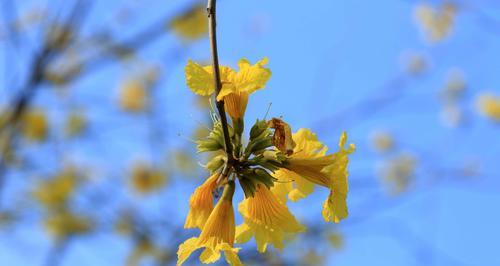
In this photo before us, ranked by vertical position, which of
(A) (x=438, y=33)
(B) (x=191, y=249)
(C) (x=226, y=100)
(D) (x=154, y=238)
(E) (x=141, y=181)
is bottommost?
(B) (x=191, y=249)

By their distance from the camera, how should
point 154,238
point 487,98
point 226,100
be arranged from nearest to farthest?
1. point 226,100
2. point 154,238
3. point 487,98

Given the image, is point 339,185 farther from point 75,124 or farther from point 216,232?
point 75,124

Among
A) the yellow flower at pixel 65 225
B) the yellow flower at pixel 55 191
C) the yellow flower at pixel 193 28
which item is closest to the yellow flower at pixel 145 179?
the yellow flower at pixel 55 191

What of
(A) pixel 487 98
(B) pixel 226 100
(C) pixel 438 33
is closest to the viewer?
(B) pixel 226 100

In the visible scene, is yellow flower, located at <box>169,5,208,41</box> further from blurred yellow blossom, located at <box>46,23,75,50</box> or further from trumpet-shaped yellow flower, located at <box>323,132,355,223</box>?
trumpet-shaped yellow flower, located at <box>323,132,355,223</box>

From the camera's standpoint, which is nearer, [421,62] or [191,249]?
[191,249]

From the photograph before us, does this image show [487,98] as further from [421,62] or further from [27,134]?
[27,134]

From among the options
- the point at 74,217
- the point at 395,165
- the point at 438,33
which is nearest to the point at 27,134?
the point at 74,217
